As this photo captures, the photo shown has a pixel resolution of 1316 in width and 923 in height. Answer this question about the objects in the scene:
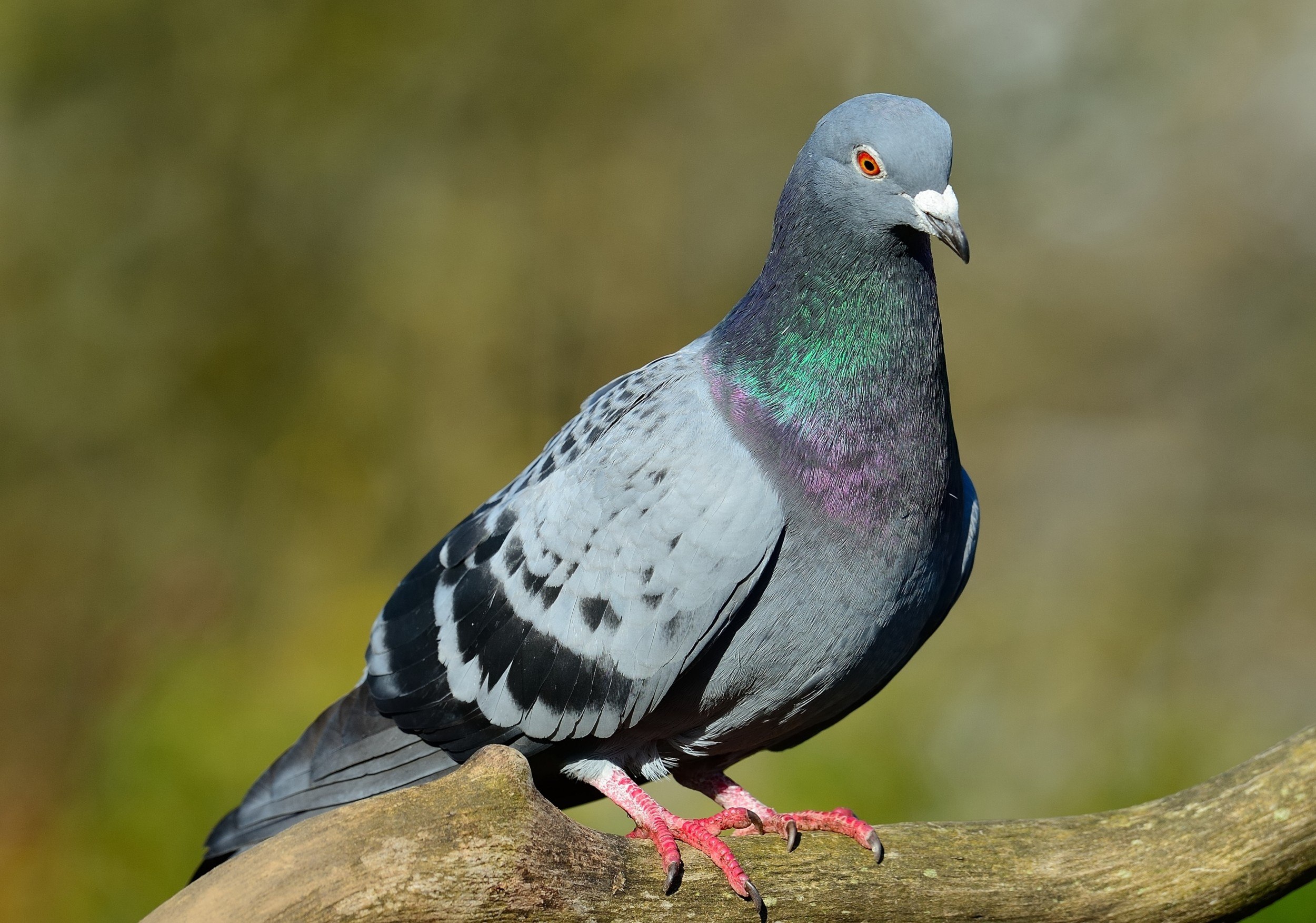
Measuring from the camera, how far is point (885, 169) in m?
2.97

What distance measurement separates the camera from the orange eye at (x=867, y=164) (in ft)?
9.85

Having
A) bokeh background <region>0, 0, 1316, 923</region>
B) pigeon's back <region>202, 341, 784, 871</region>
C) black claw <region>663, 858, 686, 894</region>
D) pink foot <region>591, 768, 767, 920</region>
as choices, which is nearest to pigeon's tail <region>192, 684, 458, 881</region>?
pigeon's back <region>202, 341, 784, 871</region>

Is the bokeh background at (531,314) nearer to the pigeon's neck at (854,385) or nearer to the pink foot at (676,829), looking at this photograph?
the pink foot at (676,829)

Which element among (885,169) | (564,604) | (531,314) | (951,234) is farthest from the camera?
(531,314)

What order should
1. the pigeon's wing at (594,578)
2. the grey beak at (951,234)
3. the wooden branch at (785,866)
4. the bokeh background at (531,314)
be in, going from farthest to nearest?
the bokeh background at (531,314) → the pigeon's wing at (594,578) → the grey beak at (951,234) → the wooden branch at (785,866)

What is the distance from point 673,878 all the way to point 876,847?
546 mm

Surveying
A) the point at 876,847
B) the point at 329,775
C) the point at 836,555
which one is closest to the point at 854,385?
the point at 836,555

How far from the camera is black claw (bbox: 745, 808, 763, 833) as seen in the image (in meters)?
3.22

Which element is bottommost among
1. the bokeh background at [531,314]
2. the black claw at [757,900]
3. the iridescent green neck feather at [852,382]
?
the black claw at [757,900]

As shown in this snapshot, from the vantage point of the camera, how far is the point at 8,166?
845 centimetres

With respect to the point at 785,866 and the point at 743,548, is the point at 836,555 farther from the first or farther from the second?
the point at 785,866

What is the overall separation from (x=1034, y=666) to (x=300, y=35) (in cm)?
676

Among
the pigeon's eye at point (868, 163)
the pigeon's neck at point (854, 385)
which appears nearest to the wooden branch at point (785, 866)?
the pigeon's neck at point (854, 385)

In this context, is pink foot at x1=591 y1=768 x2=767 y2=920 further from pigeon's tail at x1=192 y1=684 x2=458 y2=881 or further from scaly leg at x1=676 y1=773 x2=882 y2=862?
pigeon's tail at x1=192 y1=684 x2=458 y2=881
